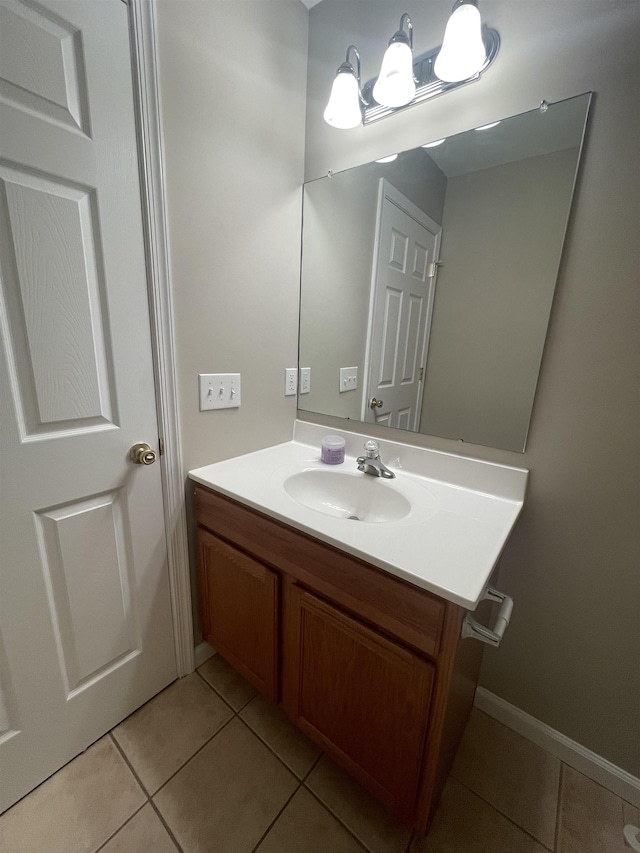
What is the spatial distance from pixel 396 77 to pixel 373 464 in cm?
115

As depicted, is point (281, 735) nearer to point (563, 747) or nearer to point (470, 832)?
point (470, 832)

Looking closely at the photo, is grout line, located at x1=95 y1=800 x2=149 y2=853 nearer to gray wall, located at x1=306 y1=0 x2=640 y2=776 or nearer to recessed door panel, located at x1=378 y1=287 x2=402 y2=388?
gray wall, located at x1=306 y1=0 x2=640 y2=776

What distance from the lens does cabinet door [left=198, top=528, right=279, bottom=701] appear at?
40.3 inches

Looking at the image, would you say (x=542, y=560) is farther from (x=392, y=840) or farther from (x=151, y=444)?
(x=151, y=444)

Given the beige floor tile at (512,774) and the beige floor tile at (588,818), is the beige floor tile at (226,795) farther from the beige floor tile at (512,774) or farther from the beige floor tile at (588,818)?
the beige floor tile at (588,818)

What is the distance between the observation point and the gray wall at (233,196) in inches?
37.7

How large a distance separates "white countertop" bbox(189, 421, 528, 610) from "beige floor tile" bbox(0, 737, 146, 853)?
0.89 metres

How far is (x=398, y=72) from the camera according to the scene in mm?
961

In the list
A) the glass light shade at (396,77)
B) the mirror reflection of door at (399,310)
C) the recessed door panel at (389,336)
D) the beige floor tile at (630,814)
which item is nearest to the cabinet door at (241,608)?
the mirror reflection of door at (399,310)

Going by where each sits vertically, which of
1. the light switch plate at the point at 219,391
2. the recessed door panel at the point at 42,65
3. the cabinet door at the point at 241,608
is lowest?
the cabinet door at the point at 241,608

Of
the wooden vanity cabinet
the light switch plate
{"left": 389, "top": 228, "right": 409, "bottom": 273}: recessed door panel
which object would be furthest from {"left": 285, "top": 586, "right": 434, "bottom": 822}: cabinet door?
{"left": 389, "top": 228, "right": 409, "bottom": 273}: recessed door panel

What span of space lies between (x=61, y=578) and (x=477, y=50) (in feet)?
5.86

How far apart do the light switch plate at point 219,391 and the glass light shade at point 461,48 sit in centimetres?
106

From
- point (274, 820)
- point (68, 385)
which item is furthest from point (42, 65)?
point (274, 820)
